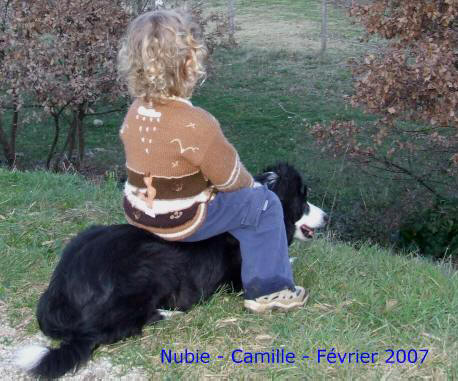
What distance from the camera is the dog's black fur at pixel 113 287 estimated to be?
2.82 metres

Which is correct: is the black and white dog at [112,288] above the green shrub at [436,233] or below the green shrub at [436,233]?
above

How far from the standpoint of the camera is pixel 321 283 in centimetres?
354

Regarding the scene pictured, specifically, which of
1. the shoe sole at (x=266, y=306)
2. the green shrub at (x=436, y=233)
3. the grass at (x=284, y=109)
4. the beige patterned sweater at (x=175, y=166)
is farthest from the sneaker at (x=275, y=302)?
the grass at (x=284, y=109)

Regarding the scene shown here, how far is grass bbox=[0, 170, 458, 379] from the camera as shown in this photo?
2.71m

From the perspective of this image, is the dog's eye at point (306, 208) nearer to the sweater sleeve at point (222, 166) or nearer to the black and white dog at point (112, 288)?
the black and white dog at point (112, 288)

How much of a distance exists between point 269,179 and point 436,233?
11.6ft

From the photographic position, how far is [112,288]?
2828 mm

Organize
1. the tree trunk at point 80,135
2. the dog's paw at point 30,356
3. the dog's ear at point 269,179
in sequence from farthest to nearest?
the tree trunk at point 80,135, the dog's ear at point 269,179, the dog's paw at point 30,356

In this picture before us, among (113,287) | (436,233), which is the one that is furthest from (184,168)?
(436,233)

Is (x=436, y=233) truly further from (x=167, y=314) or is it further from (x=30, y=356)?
(x=30, y=356)

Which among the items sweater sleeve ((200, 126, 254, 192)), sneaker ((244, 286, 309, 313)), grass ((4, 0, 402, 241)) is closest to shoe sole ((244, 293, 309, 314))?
sneaker ((244, 286, 309, 313))

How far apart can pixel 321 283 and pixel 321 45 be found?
11147 millimetres

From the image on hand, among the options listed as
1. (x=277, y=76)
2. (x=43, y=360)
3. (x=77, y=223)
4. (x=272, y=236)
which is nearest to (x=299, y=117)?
(x=277, y=76)

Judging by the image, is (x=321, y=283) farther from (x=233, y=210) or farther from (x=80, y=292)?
(x=80, y=292)
